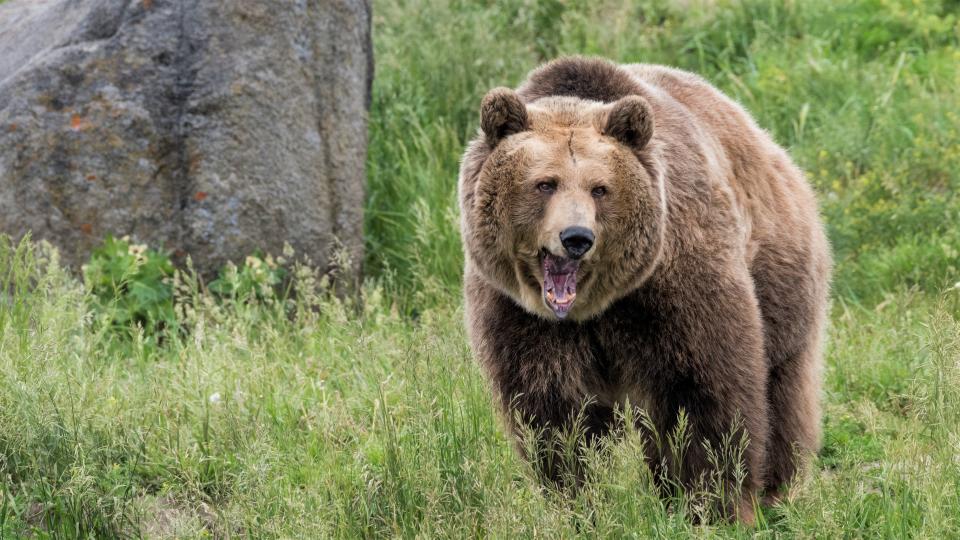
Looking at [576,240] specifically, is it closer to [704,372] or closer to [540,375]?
[540,375]

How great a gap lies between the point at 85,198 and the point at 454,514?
367 cm

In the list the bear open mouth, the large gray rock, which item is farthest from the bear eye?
the large gray rock

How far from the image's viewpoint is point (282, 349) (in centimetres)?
618

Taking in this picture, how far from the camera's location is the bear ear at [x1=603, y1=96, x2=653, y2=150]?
431 cm

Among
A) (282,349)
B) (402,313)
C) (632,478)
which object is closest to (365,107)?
(402,313)

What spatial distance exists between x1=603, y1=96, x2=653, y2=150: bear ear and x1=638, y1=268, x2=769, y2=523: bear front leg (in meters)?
0.49

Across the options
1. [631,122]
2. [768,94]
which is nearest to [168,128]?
[631,122]

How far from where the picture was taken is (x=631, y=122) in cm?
435

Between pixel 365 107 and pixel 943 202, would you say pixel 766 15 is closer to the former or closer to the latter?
pixel 943 202

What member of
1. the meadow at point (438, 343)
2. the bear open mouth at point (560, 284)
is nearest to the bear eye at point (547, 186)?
the bear open mouth at point (560, 284)

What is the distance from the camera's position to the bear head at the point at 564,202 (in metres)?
4.25

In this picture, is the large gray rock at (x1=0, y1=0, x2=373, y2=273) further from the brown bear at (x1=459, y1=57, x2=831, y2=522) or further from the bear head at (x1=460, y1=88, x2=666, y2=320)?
the bear head at (x1=460, y1=88, x2=666, y2=320)

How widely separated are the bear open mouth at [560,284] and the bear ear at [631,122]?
1.54 feet

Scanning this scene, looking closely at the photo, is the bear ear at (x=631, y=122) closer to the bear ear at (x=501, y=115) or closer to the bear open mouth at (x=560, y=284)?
the bear ear at (x=501, y=115)
